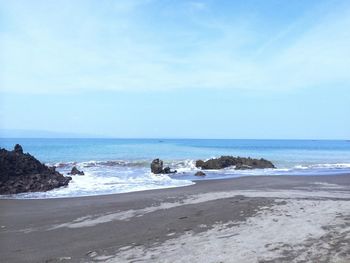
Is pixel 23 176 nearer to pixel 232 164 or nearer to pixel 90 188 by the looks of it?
pixel 90 188

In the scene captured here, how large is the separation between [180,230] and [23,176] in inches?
537

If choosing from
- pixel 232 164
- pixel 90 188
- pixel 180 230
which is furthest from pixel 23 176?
pixel 232 164

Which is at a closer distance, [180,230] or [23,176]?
[180,230]

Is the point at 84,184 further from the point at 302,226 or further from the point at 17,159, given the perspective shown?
the point at 302,226

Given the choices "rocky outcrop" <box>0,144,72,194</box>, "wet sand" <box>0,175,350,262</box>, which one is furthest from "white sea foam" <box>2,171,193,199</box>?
"wet sand" <box>0,175,350,262</box>

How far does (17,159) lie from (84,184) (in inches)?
155

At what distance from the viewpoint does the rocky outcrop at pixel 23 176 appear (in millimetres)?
19858

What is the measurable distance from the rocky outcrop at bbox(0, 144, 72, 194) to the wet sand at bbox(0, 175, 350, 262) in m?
4.00

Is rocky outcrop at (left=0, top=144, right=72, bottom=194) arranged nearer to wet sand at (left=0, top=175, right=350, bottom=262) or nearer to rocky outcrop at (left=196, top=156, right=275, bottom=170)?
wet sand at (left=0, top=175, right=350, bottom=262)

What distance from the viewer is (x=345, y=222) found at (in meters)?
9.99

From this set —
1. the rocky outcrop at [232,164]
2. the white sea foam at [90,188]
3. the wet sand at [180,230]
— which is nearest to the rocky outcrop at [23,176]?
the white sea foam at [90,188]

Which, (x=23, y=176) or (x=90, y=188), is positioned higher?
(x=23, y=176)

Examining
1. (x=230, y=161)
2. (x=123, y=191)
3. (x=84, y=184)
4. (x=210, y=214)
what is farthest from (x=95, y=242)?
(x=230, y=161)

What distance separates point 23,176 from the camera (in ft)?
69.5
